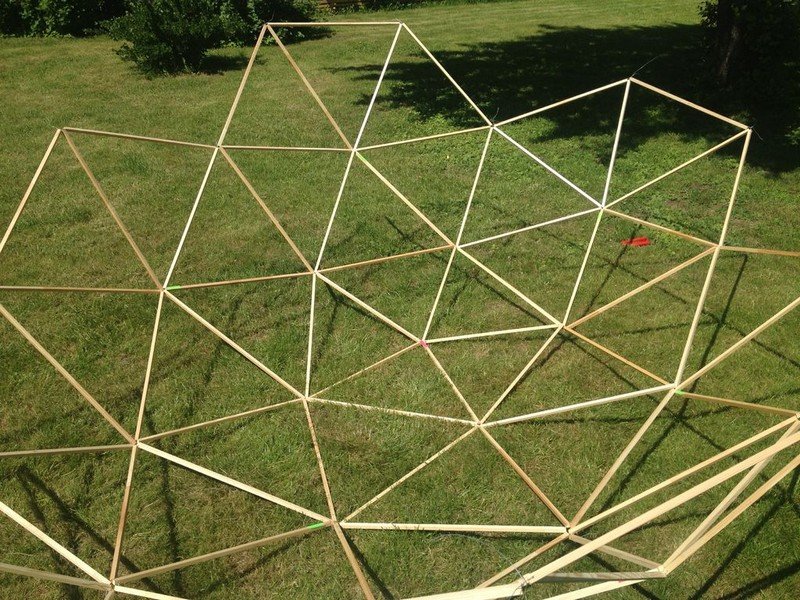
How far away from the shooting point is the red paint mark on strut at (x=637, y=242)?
5.33 meters

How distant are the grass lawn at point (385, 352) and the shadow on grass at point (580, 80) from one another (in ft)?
0.45

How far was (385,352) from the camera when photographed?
4.14m

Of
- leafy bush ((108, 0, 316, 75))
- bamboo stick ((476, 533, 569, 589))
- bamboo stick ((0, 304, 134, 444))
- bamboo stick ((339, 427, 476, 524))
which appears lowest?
bamboo stick ((339, 427, 476, 524))

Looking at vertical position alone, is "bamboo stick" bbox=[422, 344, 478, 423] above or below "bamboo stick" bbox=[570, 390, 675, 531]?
below

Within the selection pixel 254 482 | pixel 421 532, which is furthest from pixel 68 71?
pixel 421 532

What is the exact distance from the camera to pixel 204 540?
2945 millimetres

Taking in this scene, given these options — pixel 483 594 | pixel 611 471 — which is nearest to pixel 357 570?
pixel 483 594

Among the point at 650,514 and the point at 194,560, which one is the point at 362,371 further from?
the point at 650,514

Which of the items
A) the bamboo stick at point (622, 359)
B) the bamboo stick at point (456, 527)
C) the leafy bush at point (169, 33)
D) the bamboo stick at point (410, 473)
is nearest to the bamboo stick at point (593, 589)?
the bamboo stick at point (456, 527)

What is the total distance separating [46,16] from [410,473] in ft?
43.1

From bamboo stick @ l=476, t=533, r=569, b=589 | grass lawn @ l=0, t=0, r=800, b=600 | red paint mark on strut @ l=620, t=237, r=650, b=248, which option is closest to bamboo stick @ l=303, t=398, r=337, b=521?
grass lawn @ l=0, t=0, r=800, b=600

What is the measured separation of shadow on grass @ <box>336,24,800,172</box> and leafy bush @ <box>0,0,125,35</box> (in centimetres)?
621

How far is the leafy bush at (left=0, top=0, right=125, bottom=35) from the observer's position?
12133 millimetres

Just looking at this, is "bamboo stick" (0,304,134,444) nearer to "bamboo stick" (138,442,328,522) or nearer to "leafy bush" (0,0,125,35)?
"bamboo stick" (138,442,328,522)
